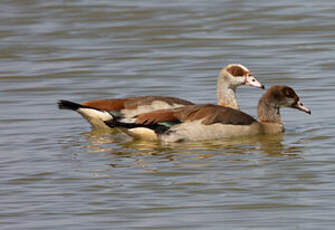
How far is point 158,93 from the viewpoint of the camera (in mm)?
15836

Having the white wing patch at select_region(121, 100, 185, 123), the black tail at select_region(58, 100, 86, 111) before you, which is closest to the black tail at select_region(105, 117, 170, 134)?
the white wing patch at select_region(121, 100, 185, 123)

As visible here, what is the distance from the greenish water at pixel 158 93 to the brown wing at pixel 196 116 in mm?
307

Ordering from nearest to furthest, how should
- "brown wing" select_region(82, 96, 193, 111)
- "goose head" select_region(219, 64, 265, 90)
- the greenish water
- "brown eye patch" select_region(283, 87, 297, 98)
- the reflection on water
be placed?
the greenish water < the reflection on water < "brown eye patch" select_region(283, 87, 297, 98) < "brown wing" select_region(82, 96, 193, 111) < "goose head" select_region(219, 64, 265, 90)

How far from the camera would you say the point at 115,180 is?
34.2ft

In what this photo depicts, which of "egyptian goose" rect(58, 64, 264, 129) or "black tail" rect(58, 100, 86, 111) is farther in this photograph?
"egyptian goose" rect(58, 64, 264, 129)

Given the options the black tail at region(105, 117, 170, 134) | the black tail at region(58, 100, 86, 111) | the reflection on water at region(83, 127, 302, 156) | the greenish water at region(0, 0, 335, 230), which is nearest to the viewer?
the greenish water at region(0, 0, 335, 230)

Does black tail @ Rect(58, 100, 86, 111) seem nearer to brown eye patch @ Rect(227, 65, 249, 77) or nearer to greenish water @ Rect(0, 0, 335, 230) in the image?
greenish water @ Rect(0, 0, 335, 230)

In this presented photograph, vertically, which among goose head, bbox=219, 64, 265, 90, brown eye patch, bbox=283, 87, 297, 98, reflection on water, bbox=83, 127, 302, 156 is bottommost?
reflection on water, bbox=83, 127, 302, 156

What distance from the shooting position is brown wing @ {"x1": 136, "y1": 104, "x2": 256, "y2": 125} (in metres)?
12.8

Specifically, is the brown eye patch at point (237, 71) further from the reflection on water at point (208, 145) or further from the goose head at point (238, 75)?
the reflection on water at point (208, 145)

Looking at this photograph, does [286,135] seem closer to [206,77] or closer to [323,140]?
[323,140]

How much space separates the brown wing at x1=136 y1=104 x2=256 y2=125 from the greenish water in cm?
31

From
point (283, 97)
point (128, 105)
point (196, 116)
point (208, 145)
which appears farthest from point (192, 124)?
point (283, 97)

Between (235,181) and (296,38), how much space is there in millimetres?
10387
